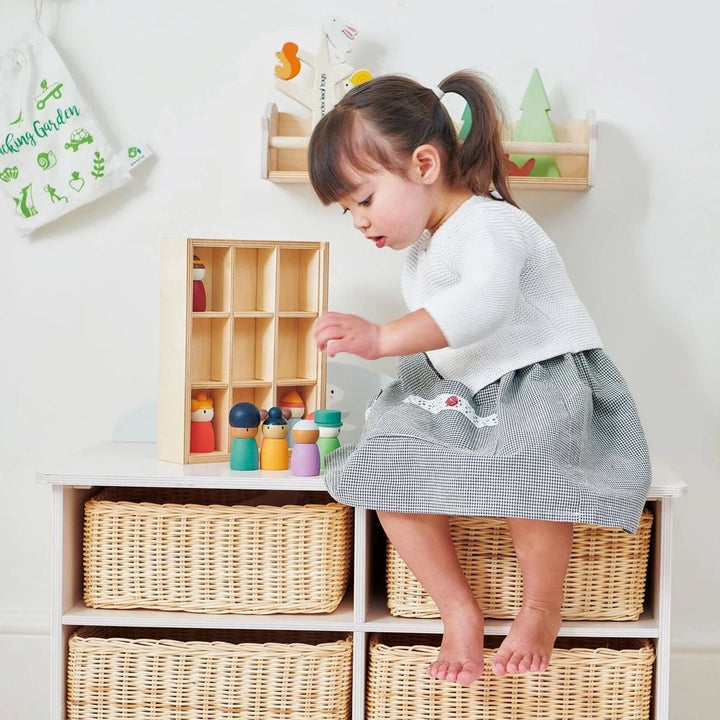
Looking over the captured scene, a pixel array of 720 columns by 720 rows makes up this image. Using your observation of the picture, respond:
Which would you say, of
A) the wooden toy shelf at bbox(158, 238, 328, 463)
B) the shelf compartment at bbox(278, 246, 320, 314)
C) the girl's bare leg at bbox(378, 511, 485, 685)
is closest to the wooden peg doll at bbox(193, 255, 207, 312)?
the wooden toy shelf at bbox(158, 238, 328, 463)

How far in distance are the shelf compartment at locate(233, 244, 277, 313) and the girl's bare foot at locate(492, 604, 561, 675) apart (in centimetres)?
60

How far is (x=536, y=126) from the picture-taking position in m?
1.75

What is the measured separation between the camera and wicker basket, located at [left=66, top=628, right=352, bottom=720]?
1.41m

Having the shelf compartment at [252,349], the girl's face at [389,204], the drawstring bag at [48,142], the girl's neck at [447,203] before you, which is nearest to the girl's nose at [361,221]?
the girl's face at [389,204]

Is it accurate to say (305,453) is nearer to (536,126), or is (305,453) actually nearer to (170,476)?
(170,476)

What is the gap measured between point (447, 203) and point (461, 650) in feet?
2.04

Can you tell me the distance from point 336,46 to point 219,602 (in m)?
0.95

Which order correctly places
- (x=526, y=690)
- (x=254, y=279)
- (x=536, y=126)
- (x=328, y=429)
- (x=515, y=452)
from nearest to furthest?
(x=515, y=452)
(x=526, y=690)
(x=328, y=429)
(x=254, y=279)
(x=536, y=126)

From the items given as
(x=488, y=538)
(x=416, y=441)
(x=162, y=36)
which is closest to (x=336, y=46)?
(x=162, y=36)

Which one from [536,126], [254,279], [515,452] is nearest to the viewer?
[515,452]

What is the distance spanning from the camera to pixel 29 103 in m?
1.81

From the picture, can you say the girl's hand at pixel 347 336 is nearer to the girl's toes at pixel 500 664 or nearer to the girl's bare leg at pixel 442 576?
the girl's bare leg at pixel 442 576

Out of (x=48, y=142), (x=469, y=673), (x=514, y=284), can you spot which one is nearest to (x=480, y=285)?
(x=514, y=284)

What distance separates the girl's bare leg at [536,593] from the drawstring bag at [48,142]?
98 cm
